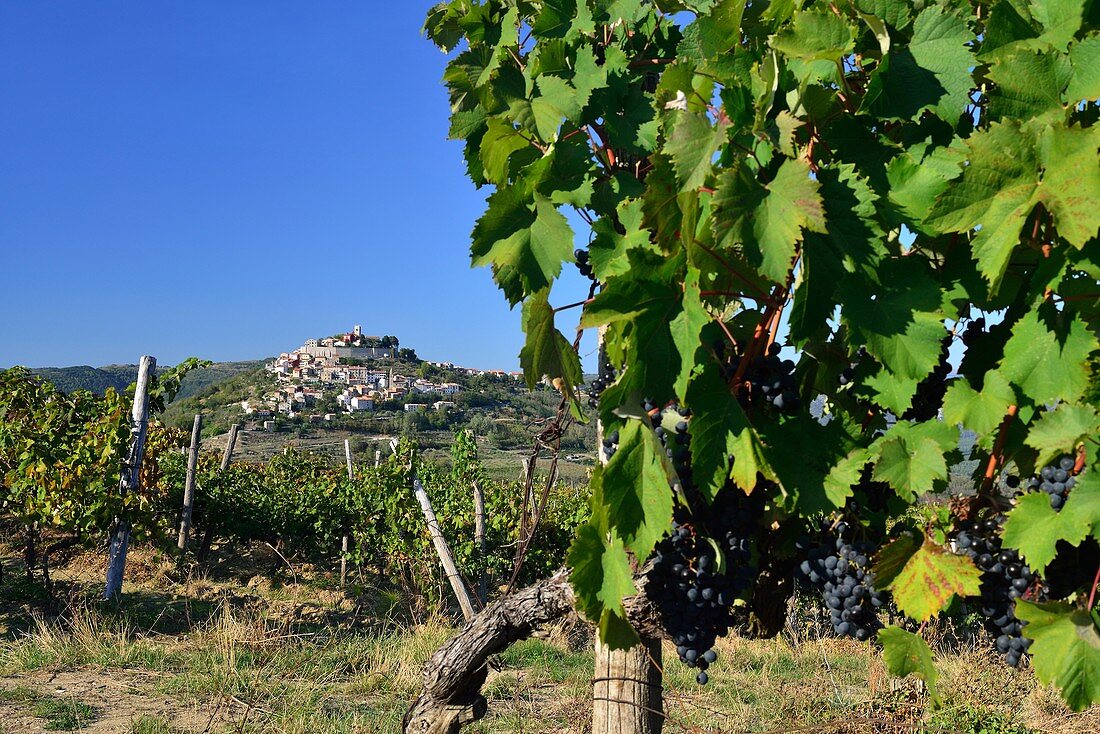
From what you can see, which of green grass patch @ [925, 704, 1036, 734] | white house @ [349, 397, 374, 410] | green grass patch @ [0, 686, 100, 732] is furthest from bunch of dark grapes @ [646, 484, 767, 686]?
white house @ [349, 397, 374, 410]

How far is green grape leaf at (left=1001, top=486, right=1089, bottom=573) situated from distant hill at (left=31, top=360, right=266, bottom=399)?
218 ft

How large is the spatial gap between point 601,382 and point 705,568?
0.58 metres

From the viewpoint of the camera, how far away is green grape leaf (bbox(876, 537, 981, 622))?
1.40 meters

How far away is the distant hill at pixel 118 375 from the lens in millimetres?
66562

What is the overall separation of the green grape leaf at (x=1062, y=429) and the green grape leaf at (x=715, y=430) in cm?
42

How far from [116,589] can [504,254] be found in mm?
9556

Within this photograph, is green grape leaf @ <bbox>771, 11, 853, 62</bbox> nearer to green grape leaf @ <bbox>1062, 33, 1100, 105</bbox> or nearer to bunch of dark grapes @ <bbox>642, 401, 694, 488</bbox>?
green grape leaf @ <bbox>1062, 33, 1100, 105</bbox>

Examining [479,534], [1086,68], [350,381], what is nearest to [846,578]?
[1086,68]

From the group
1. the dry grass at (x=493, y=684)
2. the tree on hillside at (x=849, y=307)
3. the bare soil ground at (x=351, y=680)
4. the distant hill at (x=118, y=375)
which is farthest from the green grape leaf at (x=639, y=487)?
the distant hill at (x=118, y=375)

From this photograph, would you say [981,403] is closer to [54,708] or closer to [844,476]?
[844,476]

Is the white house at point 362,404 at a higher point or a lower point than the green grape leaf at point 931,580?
higher

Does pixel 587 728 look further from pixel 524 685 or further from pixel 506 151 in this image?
pixel 506 151

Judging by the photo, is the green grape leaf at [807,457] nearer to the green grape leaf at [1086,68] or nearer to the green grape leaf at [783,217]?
the green grape leaf at [783,217]

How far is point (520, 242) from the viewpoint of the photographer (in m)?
1.68
